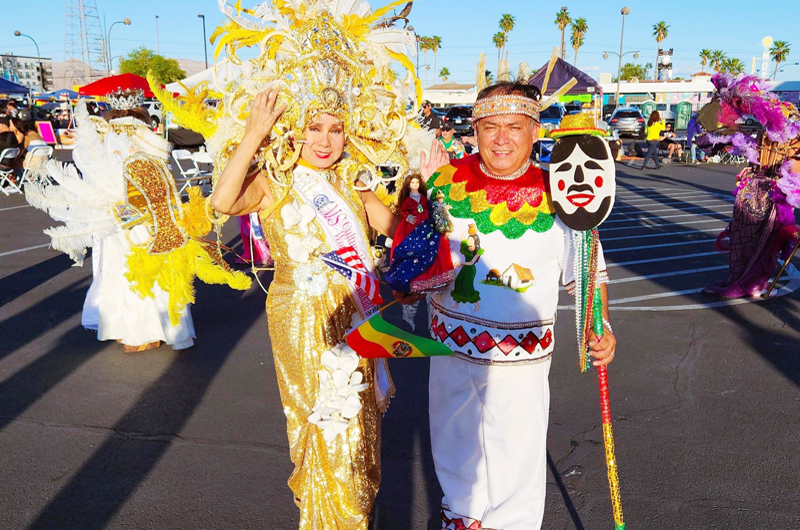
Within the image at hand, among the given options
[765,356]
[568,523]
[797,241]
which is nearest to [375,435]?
[568,523]

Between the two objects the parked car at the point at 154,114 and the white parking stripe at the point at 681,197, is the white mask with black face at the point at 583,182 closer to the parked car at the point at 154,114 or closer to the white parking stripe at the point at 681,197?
the parked car at the point at 154,114

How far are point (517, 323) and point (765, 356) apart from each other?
140 inches

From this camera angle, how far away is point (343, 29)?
2.62 metres

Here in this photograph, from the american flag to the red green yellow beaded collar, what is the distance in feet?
1.49

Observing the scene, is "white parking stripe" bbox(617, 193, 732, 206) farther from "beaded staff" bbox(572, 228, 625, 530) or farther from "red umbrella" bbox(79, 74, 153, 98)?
"red umbrella" bbox(79, 74, 153, 98)

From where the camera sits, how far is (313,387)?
2.58 m

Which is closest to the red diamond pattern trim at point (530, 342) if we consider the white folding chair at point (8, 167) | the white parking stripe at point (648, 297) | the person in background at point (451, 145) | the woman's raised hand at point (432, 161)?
the woman's raised hand at point (432, 161)

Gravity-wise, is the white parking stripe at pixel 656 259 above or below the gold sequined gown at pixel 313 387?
below

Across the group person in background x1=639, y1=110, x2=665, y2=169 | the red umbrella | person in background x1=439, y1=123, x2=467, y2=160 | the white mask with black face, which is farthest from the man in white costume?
person in background x1=639, y1=110, x2=665, y2=169

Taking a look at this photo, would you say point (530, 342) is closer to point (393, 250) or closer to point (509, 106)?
point (393, 250)

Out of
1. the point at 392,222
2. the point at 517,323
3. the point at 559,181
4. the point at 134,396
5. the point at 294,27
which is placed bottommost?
the point at 134,396

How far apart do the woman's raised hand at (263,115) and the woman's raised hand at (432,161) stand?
2.58ft

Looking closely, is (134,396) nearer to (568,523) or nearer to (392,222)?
(392,222)

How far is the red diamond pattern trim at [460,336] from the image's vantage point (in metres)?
2.58
